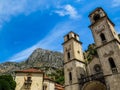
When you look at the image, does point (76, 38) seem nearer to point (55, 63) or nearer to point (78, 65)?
point (78, 65)

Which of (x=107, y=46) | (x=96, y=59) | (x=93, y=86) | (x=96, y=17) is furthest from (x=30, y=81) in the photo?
(x=96, y=17)

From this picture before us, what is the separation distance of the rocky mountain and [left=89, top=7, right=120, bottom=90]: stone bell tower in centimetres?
4246

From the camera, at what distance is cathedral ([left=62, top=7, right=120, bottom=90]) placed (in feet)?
63.5

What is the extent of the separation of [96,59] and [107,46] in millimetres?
6359

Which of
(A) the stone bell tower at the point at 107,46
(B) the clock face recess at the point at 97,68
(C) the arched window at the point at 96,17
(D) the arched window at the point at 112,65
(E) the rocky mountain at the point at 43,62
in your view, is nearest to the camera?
(A) the stone bell tower at the point at 107,46

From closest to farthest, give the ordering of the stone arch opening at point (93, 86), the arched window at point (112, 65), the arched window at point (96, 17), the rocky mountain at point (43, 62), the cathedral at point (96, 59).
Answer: the arched window at point (112, 65) < the cathedral at point (96, 59) < the stone arch opening at point (93, 86) < the arched window at point (96, 17) < the rocky mountain at point (43, 62)

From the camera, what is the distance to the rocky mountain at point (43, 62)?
222 feet

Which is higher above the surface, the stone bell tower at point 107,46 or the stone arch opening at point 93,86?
the stone bell tower at point 107,46

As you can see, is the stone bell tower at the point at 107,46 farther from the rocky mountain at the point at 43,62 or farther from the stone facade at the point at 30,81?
the rocky mountain at the point at 43,62

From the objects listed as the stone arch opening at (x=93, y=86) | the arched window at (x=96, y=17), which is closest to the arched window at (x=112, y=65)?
the stone arch opening at (x=93, y=86)

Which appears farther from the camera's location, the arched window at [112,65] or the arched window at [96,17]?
the arched window at [96,17]

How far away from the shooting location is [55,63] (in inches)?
2849

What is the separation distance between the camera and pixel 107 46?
21.3m

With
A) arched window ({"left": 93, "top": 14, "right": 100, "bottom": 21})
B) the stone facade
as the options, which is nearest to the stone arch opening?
the stone facade
